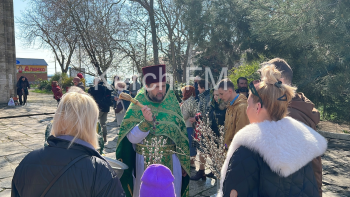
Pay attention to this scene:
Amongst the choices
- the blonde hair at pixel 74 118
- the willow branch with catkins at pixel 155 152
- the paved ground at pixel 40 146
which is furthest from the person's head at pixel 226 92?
the blonde hair at pixel 74 118

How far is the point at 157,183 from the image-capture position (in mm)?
1255

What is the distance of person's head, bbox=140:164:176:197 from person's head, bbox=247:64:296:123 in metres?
0.66

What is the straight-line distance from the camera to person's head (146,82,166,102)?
122 inches

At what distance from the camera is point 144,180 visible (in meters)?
1.29

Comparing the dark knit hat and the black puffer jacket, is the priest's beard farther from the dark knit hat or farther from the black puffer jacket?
the black puffer jacket

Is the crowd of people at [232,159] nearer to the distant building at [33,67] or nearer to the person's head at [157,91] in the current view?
the person's head at [157,91]

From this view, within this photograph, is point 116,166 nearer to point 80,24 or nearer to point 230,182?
point 230,182

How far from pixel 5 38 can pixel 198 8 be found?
39.3ft

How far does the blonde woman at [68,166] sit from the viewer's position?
1450 mm

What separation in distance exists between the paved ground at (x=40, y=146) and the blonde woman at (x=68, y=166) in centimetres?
296

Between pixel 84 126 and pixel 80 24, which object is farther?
pixel 80 24

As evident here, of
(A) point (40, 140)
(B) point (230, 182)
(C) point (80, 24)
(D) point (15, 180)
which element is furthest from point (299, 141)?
(C) point (80, 24)

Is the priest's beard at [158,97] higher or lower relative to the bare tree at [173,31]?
lower

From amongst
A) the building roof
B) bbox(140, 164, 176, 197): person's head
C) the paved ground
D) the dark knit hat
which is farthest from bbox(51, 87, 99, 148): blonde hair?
the building roof
